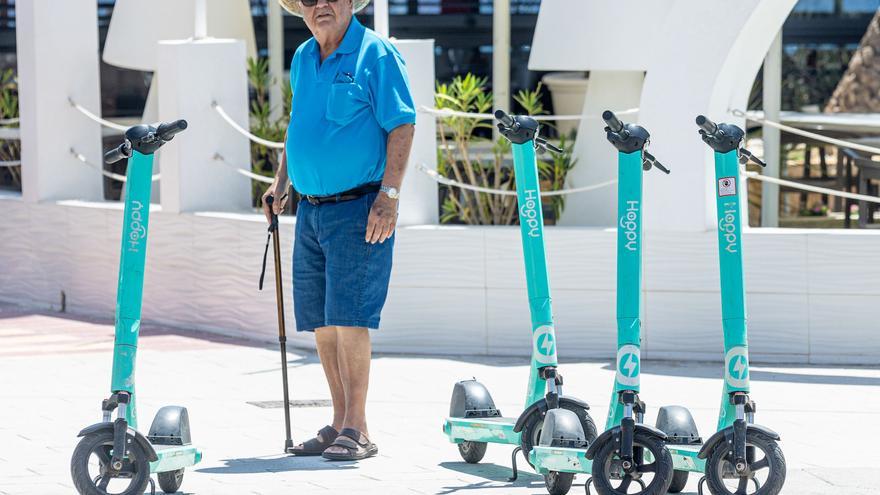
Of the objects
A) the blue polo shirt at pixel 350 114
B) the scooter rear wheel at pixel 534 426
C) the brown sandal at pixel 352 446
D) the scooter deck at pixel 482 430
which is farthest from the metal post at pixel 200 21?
the scooter rear wheel at pixel 534 426

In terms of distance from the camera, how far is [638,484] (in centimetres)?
567

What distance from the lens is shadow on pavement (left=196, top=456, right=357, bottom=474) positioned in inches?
237

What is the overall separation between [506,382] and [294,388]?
105 cm

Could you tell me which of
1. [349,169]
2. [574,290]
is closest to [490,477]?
[349,169]

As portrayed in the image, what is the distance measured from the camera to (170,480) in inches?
223

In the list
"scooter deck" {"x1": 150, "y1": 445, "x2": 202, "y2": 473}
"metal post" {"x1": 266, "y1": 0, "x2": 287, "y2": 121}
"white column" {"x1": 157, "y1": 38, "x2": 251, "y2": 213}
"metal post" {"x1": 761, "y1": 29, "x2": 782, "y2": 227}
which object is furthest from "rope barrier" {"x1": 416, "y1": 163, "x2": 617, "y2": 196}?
"metal post" {"x1": 266, "y1": 0, "x2": 287, "y2": 121}

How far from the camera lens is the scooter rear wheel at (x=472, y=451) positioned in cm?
614

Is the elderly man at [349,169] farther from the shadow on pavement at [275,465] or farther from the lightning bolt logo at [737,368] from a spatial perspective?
the lightning bolt logo at [737,368]

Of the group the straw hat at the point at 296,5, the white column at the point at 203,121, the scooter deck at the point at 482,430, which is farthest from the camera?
the white column at the point at 203,121

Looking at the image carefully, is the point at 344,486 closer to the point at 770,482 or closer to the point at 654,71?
the point at 770,482

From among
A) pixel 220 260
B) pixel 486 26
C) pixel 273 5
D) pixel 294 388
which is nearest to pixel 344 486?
pixel 294 388

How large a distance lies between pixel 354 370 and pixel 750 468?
1.74 meters

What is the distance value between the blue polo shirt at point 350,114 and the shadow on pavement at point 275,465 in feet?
3.45

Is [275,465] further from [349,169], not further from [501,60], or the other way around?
[501,60]
